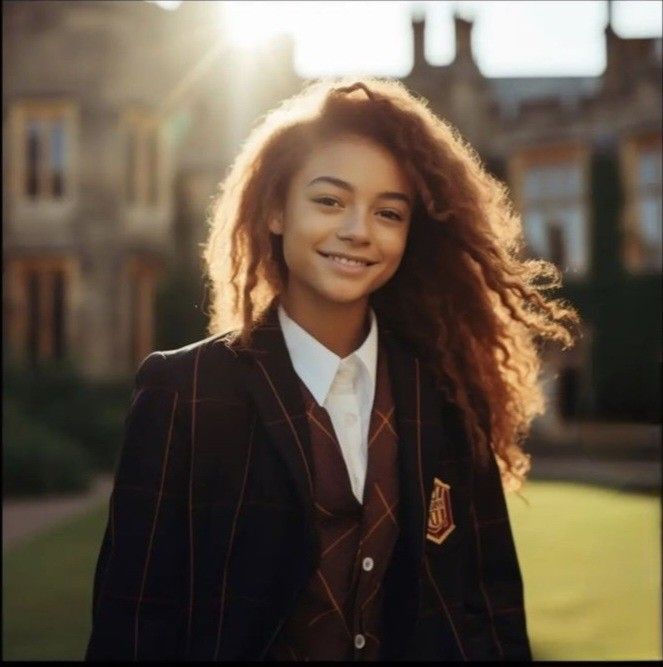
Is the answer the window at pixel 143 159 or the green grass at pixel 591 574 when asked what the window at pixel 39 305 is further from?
the green grass at pixel 591 574

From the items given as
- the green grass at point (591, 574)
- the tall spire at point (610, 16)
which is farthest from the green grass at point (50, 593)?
the tall spire at point (610, 16)

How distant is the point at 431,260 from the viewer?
1898mm

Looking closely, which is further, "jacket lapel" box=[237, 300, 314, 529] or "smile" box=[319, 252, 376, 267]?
"smile" box=[319, 252, 376, 267]

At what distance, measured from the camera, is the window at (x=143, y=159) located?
569 inches

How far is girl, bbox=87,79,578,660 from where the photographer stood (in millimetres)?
1577

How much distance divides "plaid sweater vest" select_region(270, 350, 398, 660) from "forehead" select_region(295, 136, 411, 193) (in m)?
0.38

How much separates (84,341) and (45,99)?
11.2ft

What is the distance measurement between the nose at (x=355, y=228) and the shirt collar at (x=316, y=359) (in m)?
0.17

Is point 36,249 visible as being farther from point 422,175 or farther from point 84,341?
point 422,175

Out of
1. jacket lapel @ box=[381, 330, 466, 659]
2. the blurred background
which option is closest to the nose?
jacket lapel @ box=[381, 330, 466, 659]

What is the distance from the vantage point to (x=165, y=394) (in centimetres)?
160

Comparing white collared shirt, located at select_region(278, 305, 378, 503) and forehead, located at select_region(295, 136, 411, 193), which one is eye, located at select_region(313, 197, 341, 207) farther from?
white collared shirt, located at select_region(278, 305, 378, 503)

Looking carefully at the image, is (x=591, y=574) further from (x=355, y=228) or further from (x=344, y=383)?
(x=355, y=228)

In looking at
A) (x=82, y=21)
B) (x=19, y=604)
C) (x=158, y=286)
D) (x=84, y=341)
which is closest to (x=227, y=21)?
(x=82, y=21)
